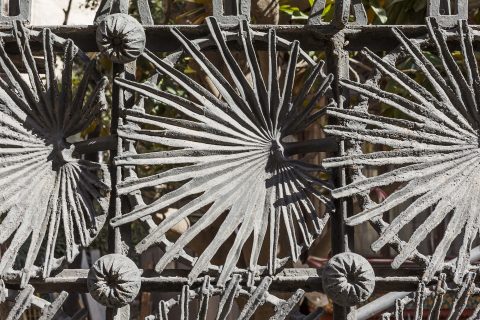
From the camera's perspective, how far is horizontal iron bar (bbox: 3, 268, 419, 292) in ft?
9.68

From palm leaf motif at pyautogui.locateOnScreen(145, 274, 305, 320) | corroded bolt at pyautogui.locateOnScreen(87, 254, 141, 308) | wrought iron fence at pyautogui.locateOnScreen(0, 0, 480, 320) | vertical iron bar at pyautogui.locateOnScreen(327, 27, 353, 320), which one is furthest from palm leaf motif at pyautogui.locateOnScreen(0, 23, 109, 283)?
vertical iron bar at pyautogui.locateOnScreen(327, 27, 353, 320)

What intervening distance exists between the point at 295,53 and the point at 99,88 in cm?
63

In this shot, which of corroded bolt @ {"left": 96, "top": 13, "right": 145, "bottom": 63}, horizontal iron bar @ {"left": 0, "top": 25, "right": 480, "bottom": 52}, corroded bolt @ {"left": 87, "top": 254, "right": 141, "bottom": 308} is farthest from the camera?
horizontal iron bar @ {"left": 0, "top": 25, "right": 480, "bottom": 52}

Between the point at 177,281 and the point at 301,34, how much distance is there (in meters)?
0.91

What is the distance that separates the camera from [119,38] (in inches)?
118

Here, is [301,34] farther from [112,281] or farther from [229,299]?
[112,281]

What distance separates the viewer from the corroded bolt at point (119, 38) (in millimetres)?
2986

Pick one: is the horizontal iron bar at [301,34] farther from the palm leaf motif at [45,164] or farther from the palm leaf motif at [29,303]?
the palm leaf motif at [29,303]

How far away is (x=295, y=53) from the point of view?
3014 mm

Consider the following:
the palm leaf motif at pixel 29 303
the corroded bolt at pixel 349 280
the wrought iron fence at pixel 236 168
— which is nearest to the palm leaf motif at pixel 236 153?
the wrought iron fence at pixel 236 168

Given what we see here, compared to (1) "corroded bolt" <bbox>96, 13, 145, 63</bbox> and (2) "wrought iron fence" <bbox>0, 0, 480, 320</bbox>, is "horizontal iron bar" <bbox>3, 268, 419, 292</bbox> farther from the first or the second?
(1) "corroded bolt" <bbox>96, 13, 145, 63</bbox>

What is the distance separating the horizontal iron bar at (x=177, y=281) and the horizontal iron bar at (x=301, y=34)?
2.46 feet

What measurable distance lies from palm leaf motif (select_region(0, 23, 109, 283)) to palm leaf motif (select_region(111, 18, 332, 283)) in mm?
157

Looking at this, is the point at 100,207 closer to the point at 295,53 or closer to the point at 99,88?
the point at 99,88
